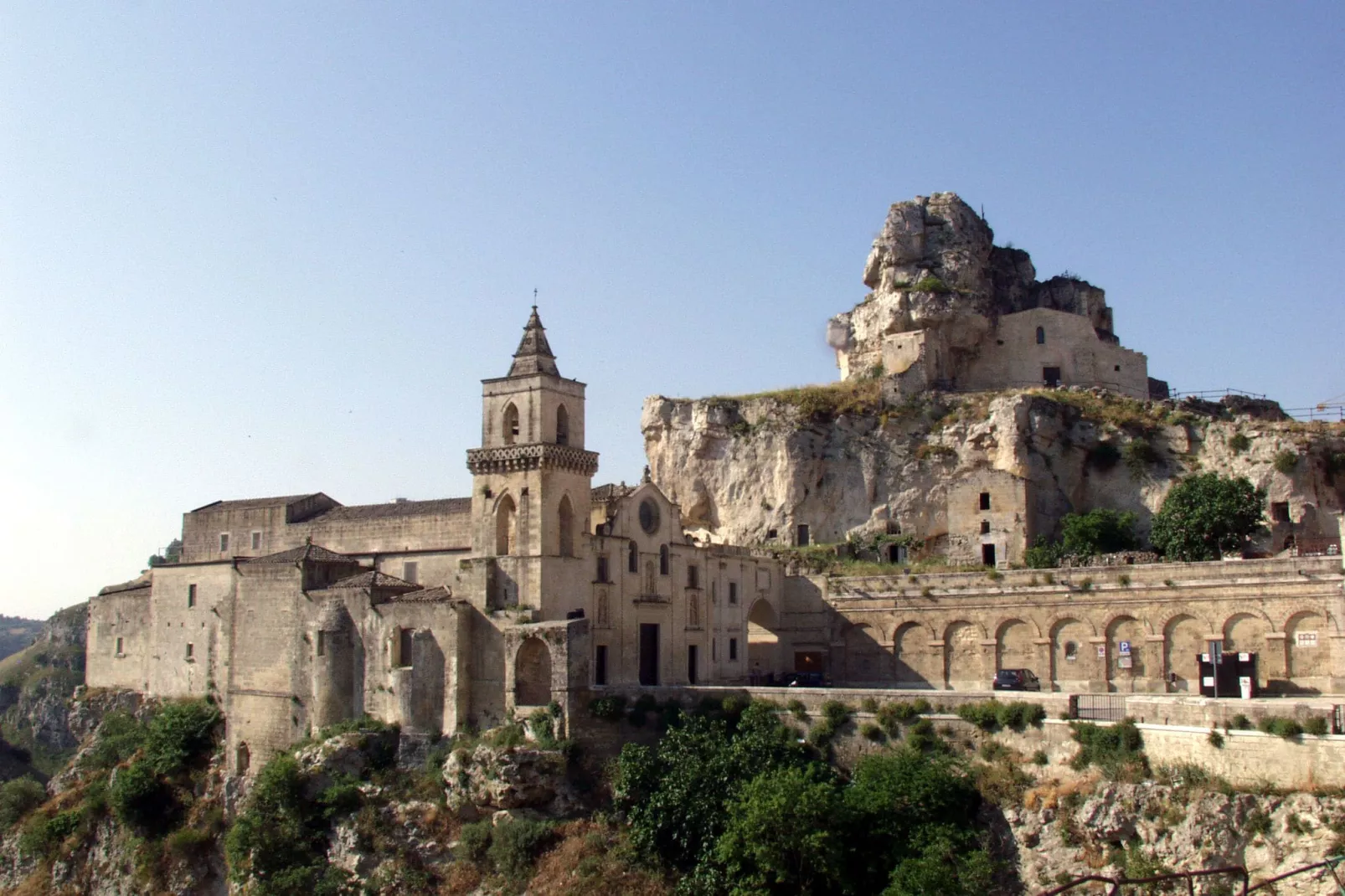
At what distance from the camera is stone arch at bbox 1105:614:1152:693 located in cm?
4156

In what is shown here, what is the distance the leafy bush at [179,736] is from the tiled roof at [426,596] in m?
10.3

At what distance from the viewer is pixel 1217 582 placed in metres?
40.2

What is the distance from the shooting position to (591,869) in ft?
105

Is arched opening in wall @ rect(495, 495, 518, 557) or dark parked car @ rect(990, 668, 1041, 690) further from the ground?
arched opening in wall @ rect(495, 495, 518, 557)

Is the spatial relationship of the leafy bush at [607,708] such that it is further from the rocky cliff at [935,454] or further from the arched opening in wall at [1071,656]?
the rocky cliff at [935,454]

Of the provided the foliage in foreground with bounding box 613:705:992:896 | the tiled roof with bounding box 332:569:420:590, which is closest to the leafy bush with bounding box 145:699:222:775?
the tiled roof with bounding box 332:569:420:590

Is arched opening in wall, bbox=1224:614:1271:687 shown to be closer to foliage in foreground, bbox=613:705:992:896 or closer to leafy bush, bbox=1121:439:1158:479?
foliage in foreground, bbox=613:705:992:896

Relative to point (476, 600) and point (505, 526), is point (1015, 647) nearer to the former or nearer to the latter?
point (505, 526)

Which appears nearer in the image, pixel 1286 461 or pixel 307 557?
pixel 307 557

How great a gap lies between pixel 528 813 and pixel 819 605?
686 inches

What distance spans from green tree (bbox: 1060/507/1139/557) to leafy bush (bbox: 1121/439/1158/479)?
2.68m

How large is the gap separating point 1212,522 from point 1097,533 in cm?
504

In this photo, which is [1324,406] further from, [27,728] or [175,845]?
[27,728]

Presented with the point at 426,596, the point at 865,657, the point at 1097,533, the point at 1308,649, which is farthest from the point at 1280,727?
the point at 426,596
